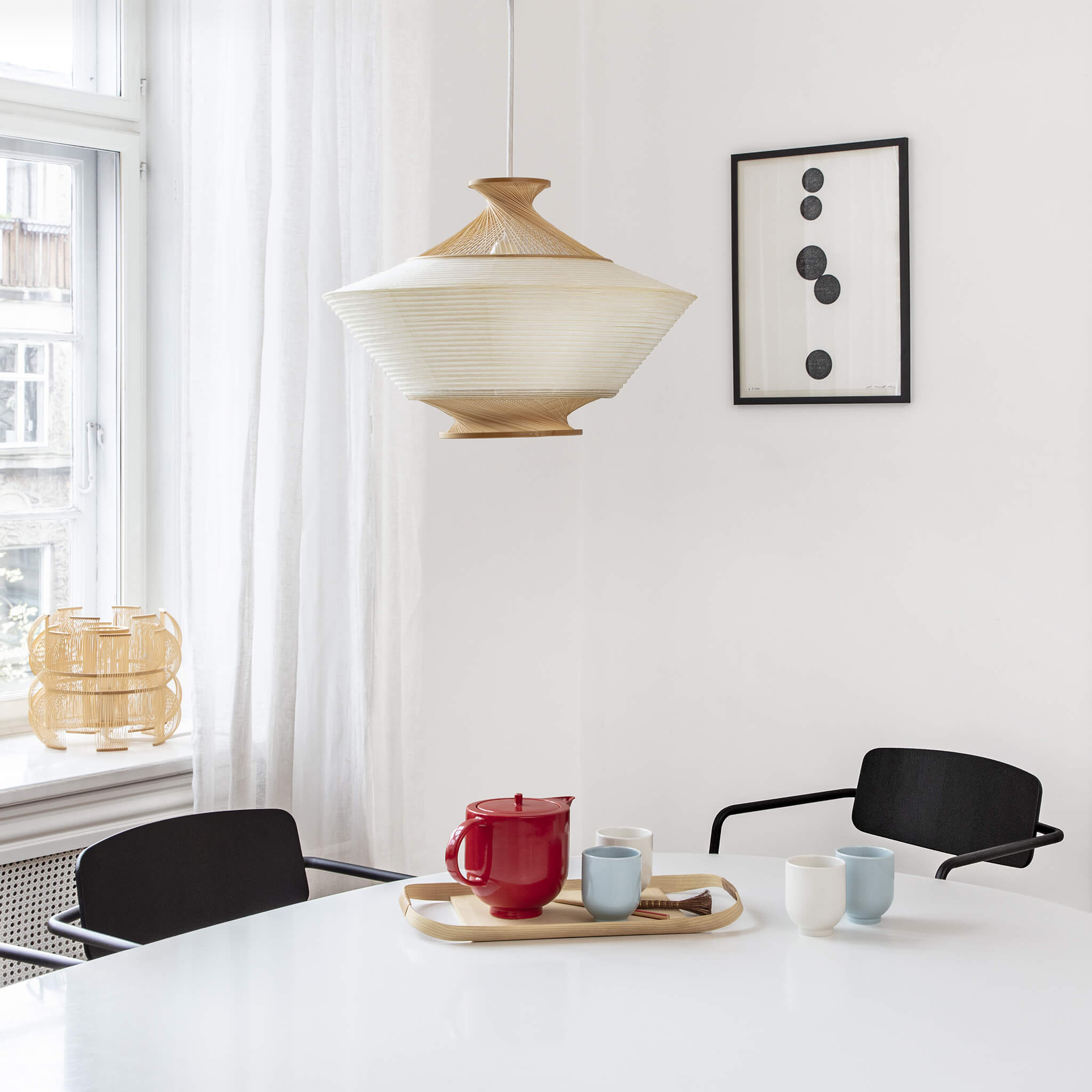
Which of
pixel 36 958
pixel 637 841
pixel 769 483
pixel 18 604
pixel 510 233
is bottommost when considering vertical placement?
pixel 36 958

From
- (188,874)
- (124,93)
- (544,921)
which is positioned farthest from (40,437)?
(544,921)

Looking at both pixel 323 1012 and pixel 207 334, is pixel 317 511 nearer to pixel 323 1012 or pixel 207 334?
pixel 207 334

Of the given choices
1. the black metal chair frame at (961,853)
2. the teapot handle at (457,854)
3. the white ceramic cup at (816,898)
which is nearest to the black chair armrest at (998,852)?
the black metal chair frame at (961,853)

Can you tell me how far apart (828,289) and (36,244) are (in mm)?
1669

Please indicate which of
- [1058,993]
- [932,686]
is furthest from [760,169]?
[1058,993]

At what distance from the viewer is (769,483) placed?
2.76 meters

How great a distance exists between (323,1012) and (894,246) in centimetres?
199

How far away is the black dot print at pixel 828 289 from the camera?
2668mm

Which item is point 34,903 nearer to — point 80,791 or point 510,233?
point 80,791

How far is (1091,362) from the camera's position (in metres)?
2.38

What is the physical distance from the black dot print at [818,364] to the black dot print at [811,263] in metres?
0.17

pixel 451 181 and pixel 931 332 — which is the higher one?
pixel 451 181

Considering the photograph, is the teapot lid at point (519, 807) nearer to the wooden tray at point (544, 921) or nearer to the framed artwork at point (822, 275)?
the wooden tray at point (544, 921)

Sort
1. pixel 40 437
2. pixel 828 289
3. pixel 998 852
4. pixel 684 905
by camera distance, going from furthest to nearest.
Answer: pixel 828 289 → pixel 40 437 → pixel 998 852 → pixel 684 905
